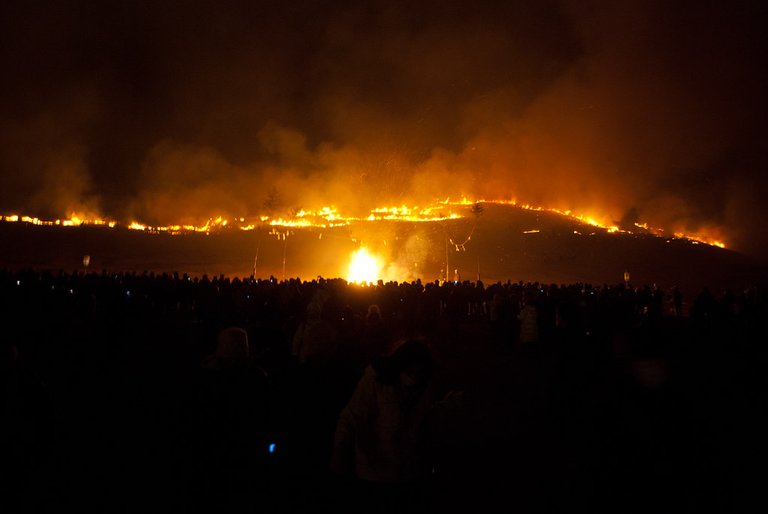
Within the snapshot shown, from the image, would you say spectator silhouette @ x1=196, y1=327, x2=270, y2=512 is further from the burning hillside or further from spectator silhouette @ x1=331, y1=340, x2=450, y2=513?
the burning hillside

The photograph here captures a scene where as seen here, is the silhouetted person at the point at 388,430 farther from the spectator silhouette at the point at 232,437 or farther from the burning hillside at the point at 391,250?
the burning hillside at the point at 391,250

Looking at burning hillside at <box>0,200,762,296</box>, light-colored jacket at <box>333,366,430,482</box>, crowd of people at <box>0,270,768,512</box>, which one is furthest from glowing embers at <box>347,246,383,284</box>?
light-colored jacket at <box>333,366,430,482</box>

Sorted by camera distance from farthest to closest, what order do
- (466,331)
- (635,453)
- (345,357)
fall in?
(466,331), (345,357), (635,453)

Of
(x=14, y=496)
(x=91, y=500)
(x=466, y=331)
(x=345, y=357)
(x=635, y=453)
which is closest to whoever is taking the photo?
(x=635, y=453)

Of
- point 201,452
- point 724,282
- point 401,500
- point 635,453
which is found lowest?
point 401,500

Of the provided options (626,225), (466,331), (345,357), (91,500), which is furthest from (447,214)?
(91,500)

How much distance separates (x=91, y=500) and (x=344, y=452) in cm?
291

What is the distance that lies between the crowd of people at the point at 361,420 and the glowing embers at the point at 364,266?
35.9m

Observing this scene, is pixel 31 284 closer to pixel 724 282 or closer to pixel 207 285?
pixel 207 285

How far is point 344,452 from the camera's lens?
3658 millimetres

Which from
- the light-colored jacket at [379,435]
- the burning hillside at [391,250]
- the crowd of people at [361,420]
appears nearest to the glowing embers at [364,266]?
the burning hillside at [391,250]

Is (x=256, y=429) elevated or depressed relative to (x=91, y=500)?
elevated

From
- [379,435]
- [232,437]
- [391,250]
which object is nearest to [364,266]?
[391,250]

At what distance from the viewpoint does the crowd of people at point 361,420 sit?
11.4 ft
